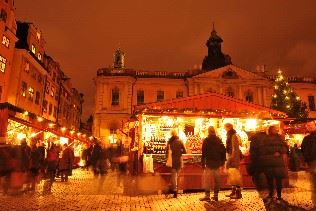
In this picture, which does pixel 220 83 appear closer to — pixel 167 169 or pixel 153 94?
pixel 153 94

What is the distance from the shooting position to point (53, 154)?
1460 cm

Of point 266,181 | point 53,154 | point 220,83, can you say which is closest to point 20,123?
point 53,154

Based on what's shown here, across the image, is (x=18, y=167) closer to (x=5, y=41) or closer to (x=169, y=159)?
(x=169, y=159)

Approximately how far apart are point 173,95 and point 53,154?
26955 millimetres

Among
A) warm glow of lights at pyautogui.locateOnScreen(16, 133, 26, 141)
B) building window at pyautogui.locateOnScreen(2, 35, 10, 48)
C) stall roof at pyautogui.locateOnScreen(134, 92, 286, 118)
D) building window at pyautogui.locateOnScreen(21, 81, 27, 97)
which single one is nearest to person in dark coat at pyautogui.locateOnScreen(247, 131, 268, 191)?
stall roof at pyautogui.locateOnScreen(134, 92, 286, 118)

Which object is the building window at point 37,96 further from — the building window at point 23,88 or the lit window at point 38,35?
the lit window at point 38,35

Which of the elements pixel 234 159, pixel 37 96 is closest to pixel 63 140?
pixel 37 96

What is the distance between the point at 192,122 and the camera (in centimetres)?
1401

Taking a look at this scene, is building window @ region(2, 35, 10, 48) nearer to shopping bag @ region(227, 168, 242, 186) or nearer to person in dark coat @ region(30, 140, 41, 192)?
person in dark coat @ region(30, 140, 41, 192)

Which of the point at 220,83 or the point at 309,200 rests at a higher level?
the point at 220,83

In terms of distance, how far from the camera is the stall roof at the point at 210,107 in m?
12.6

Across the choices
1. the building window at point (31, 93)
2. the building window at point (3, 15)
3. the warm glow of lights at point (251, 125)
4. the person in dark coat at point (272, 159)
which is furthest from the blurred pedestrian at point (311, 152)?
the building window at point (31, 93)

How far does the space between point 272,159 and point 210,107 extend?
5.89 m

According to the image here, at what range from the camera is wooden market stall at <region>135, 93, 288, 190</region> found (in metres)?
11.6
